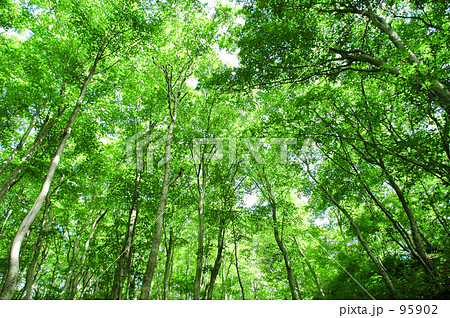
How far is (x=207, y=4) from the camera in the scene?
917 centimetres

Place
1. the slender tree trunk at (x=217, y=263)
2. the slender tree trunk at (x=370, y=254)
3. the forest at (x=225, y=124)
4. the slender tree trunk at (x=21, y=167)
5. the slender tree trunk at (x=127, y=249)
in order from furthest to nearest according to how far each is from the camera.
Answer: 1. the slender tree trunk at (x=217, y=263)
2. the slender tree trunk at (x=127, y=249)
3. the slender tree trunk at (x=370, y=254)
4. the slender tree trunk at (x=21, y=167)
5. the forest at (x=225, y=124)

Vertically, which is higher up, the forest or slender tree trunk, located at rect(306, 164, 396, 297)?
the forest

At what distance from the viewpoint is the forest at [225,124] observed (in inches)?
220

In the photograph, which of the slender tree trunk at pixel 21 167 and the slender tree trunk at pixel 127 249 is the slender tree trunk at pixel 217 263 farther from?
the slender tree trunk at pixel 21 167

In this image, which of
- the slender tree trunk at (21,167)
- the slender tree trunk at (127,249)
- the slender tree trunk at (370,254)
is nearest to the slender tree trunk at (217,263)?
the slender tree trunk at (127,249)

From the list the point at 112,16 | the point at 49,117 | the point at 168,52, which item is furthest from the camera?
the point at 168,52

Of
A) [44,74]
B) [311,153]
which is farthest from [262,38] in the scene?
[44,74]

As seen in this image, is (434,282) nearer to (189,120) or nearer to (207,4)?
(189,120)

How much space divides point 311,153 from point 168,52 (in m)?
8.63

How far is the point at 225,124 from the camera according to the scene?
12.3 m

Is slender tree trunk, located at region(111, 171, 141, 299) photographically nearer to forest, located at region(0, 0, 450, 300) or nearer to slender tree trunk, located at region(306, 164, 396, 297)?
forest, located at region(0, 0, 450, 300)

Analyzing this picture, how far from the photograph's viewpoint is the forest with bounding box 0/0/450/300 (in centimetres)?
559

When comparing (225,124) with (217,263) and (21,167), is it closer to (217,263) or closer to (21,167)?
(217,263)

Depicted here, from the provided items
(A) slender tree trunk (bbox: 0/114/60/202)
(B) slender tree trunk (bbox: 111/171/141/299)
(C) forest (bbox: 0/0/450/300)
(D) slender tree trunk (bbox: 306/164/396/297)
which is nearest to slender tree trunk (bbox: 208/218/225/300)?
(C) forest (bbox: 0/0/450/300)
